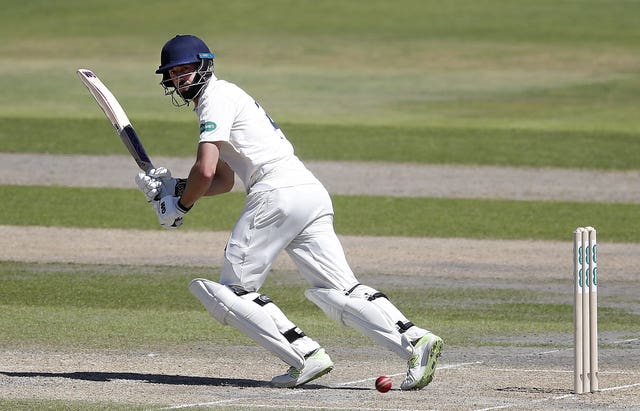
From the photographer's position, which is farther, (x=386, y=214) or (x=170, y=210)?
(x=386, y=214)

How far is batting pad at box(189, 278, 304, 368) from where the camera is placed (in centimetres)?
777

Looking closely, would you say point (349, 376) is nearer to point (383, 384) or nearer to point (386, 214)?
point (383, 384)

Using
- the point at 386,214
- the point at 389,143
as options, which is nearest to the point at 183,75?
the point at 386,214

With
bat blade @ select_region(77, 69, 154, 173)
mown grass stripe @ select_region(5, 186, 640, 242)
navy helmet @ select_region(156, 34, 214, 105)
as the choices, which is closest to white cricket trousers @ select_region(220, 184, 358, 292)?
navy helmet @ select_region(156, 34, 214, 105)


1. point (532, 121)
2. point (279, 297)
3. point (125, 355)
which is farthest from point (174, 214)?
point (532, 121)

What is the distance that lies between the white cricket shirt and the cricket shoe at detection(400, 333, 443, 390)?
44.4 inches

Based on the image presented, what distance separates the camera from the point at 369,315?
7742mm

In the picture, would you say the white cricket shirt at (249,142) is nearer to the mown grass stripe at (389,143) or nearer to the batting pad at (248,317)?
the batting pad at (248,317)

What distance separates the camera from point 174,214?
7.98m

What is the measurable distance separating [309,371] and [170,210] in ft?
3.96

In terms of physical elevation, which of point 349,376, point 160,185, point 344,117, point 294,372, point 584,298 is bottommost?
point 344,117

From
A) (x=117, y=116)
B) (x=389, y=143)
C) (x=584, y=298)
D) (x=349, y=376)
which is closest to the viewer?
(x=584, y=298)

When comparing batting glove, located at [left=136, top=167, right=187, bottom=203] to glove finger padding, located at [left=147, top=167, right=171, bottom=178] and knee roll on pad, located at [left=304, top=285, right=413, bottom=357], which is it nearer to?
glove finger padding, located at [left=147, top=167, right=171, bottom=178]

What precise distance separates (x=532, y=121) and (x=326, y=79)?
8.81 metres
